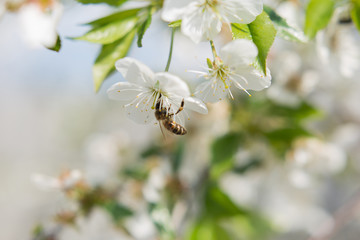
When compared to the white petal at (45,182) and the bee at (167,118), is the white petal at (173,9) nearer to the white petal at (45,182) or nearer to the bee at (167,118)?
the bee at (167,118)

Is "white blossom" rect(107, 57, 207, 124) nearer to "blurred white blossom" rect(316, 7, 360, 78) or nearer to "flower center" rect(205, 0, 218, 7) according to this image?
"flower center" rect(205, 0, 218, 7)

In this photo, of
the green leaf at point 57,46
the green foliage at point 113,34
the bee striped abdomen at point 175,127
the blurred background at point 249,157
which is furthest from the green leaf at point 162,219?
the green leaf at point 57,46

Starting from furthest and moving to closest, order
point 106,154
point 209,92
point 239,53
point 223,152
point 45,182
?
point 106,154, point 223,152, point 45,182, point 209,92, point 239,53

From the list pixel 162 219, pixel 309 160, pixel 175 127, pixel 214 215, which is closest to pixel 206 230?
pixel 214 215

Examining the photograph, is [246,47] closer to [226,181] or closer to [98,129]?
[226,181]

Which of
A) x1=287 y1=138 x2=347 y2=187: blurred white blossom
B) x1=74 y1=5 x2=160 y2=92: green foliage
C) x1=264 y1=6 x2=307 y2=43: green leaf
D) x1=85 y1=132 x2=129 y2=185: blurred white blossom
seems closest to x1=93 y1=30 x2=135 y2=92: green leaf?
x1=74 y1=5 x2=160 y2=92: green foliage

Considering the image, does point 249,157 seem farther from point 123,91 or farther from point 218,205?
point 123,91

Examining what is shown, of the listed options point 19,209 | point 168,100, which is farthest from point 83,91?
point 168,100

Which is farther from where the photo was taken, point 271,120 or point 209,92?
point 271,120
